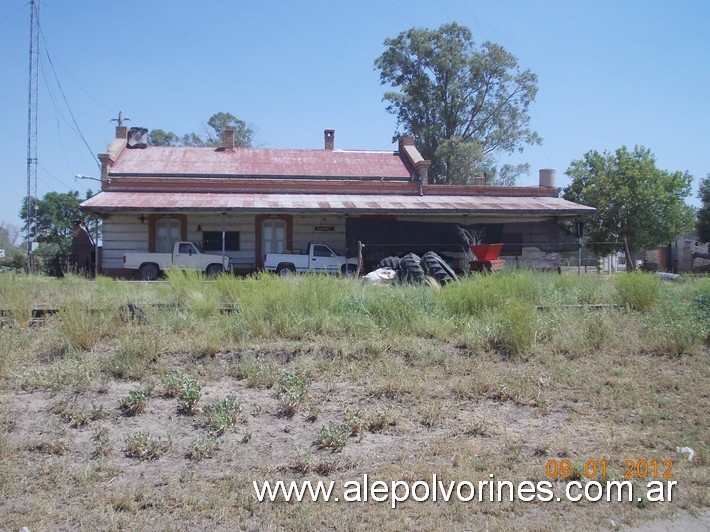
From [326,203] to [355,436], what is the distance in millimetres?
20537

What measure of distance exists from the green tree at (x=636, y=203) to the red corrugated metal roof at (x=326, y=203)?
9.12 ft

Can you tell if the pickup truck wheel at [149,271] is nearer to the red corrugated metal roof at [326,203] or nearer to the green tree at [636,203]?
the red corrugated metal roof at [326,203]

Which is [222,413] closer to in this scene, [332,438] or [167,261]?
[332,438]

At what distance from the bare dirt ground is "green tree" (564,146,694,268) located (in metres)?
23.5

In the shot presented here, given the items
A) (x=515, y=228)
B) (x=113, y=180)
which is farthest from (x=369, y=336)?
(x=113, y=180)

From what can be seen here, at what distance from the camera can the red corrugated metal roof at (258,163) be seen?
2948 cm

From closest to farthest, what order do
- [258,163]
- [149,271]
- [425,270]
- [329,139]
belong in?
[425,270] → [149,271] → [258,163] → [329,139]

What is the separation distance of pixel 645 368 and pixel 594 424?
1.96m

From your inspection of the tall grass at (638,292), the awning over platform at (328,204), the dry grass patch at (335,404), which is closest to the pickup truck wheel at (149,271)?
the awning over platform at (328,204)

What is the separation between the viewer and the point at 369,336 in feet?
25.7

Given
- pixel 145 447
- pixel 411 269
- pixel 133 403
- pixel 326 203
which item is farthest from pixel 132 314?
pixel 326 203

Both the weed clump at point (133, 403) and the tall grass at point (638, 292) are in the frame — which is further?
the tall grass at point (638, 292)

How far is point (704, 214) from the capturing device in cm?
3716

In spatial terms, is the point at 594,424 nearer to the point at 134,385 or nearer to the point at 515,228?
the point at 134,385
